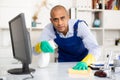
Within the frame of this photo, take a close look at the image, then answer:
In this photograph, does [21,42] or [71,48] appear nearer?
[21,42]

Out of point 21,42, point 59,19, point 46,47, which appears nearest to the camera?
point 21,42

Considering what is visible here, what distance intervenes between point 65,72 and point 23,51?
14.3 inches

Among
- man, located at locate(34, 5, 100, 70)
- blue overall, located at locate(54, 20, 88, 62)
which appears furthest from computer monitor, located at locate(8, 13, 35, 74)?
blue overall, located at locate(54, 20, 88, 62)

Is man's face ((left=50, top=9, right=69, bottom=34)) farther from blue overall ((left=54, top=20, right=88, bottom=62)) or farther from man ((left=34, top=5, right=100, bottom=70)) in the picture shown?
blue overall ((left=54, top=20, right=88, bottom=62))

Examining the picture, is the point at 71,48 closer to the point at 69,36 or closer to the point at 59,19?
the point at 69,36

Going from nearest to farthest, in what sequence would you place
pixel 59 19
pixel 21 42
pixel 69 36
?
pixel 21 42 → pixel 59 19 → pixel 69 36

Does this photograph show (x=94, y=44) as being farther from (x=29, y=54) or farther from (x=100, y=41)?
(x=100, y=41)

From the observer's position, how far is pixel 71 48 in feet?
8.21

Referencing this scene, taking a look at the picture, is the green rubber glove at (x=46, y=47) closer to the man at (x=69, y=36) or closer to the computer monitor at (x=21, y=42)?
the computer monitor at (x=21, y=42)

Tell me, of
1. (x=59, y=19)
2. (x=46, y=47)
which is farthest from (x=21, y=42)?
(x=59, y=19)

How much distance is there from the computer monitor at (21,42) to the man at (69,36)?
0.55 meters

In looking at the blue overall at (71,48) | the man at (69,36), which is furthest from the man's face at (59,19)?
the blue overall at (71,48)

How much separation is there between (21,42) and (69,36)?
36.7 inches

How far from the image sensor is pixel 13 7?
136 inches
